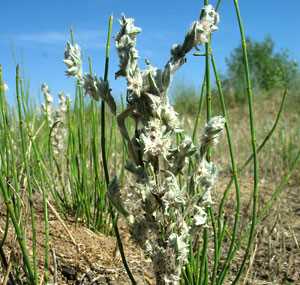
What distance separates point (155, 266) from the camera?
1.03 m

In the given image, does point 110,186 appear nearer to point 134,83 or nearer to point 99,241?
point 134,83

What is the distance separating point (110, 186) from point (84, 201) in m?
1.36

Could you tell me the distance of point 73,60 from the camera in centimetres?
100

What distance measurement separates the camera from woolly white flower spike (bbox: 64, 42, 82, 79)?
0.98 metres

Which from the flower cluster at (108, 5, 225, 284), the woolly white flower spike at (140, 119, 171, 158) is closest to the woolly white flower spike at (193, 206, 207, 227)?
the flower cluster at (108, 5, 225, 284)

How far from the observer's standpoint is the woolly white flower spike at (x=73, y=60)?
0.98 meters

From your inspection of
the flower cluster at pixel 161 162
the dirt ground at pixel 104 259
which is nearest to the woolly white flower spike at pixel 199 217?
the flower cluster at pixel 161 162

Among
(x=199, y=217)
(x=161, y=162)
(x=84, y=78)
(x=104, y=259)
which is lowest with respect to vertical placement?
(x=104, y=259)

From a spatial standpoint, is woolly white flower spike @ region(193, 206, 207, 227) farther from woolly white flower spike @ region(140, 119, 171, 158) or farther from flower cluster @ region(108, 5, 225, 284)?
woolly white flower spike @ region(140, 119, 171, 158)

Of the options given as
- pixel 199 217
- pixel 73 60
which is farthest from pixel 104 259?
pixel 73 60

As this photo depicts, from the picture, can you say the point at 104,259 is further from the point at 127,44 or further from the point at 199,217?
the point at 127,44

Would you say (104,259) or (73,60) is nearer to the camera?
(73,60)

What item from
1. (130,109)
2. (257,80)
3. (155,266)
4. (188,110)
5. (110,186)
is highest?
(257,80)

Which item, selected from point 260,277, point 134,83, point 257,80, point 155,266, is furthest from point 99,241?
point 257,80
